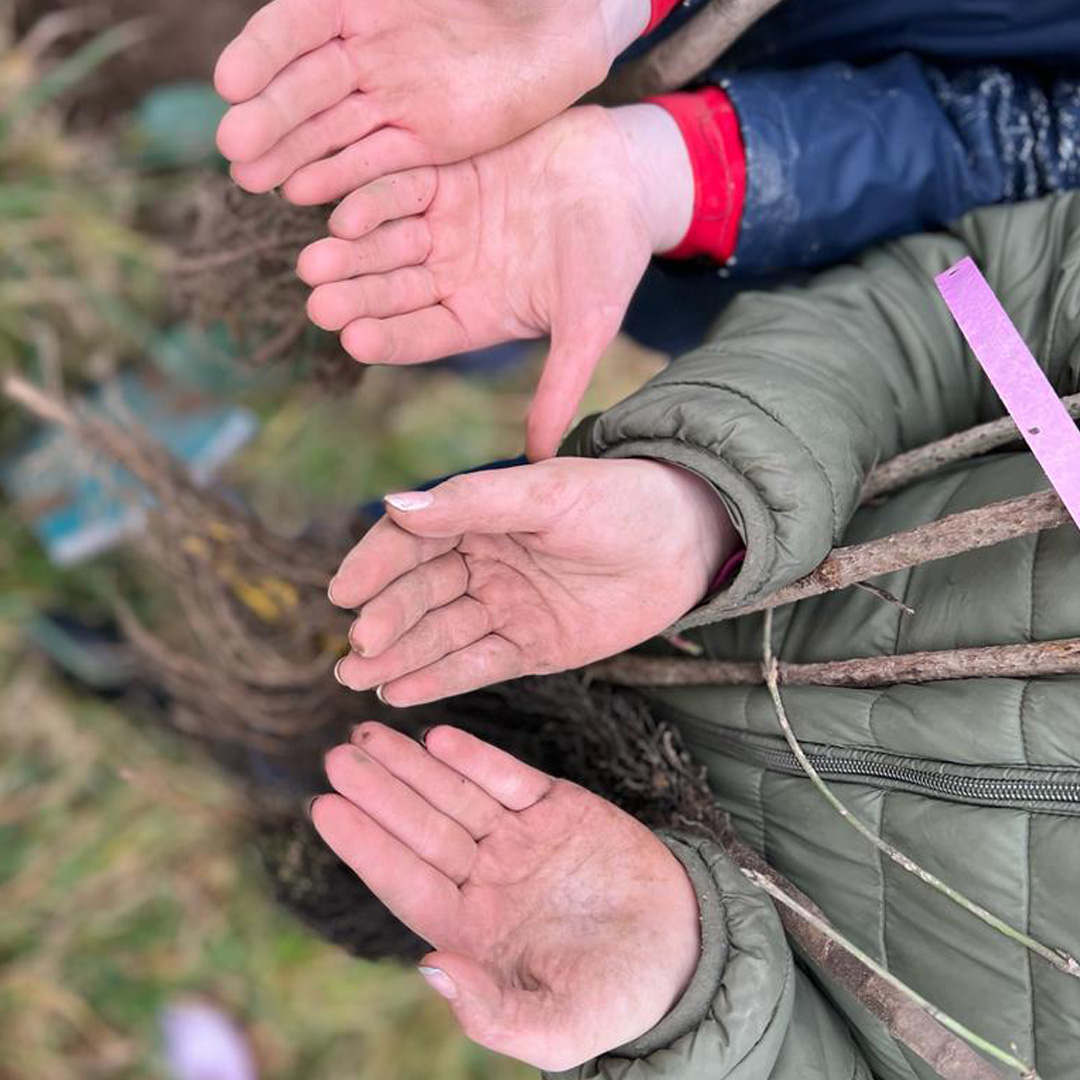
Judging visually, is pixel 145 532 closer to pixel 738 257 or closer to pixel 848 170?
pixel 738 257

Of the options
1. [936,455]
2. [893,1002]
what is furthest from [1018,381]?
[893,1002]

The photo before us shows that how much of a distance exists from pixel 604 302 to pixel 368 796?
46 centimetres

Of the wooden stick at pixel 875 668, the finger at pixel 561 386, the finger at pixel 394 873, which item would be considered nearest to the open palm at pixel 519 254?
the finger at pixel 561 386

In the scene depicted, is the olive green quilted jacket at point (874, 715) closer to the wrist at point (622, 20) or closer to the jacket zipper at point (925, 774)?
the jacket zipper at point (925, 774)

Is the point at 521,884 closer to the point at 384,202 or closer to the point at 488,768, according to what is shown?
the point at 488,768

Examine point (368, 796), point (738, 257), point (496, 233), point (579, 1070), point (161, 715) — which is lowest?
point (161, 715)

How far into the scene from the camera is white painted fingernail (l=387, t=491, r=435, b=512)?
75 centimetres

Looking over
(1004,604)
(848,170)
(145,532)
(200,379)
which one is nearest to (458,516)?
(1004,604)

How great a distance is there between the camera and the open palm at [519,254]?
91cm

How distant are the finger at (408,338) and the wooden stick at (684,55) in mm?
321

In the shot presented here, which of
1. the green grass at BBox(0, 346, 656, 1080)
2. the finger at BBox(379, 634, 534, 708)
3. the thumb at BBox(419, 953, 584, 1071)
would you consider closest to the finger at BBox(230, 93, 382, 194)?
the finger at BBox(379, 634, 534, 708)

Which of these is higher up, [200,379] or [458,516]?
[458,516]

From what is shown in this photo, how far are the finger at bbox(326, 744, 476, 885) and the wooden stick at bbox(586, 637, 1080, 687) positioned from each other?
237 mm

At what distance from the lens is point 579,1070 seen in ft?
2.65
